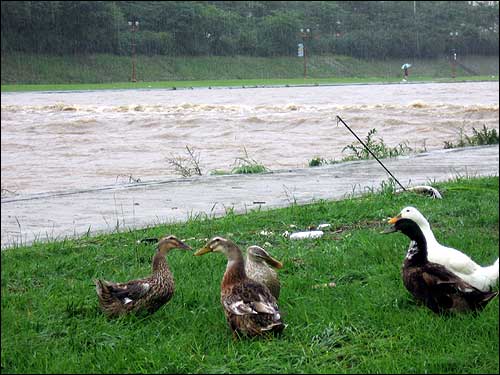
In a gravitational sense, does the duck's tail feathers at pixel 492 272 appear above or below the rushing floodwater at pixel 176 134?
above

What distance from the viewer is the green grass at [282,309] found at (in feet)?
13.0

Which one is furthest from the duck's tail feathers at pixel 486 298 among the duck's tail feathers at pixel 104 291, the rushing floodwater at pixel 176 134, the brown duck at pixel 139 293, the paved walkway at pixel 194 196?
the rushing floodwater at pixel 176 134

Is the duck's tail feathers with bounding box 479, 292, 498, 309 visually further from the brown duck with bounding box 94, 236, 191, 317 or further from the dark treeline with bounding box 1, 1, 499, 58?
the brown duck with bounding box 94, 236, 191, 317

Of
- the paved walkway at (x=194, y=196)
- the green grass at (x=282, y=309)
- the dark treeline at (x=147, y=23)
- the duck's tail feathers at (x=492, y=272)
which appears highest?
the dark treeline at (x=147, y=23)

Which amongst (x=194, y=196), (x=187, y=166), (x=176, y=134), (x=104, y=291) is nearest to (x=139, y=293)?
(x=104, y=291)

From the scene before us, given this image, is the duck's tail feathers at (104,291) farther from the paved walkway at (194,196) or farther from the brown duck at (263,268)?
the paved walkway at (194,196)

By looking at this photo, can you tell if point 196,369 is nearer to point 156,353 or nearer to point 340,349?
point 156,353

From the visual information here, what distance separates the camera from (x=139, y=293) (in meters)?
4.79

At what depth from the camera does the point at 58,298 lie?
518 cm

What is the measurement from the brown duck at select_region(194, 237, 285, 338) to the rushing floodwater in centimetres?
869

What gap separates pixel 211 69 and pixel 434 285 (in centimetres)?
3545

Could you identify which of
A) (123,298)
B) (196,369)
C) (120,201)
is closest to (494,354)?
(196,369)

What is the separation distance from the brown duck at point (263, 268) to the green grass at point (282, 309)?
15cm

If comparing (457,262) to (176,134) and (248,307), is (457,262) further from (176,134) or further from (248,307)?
(176,134)
